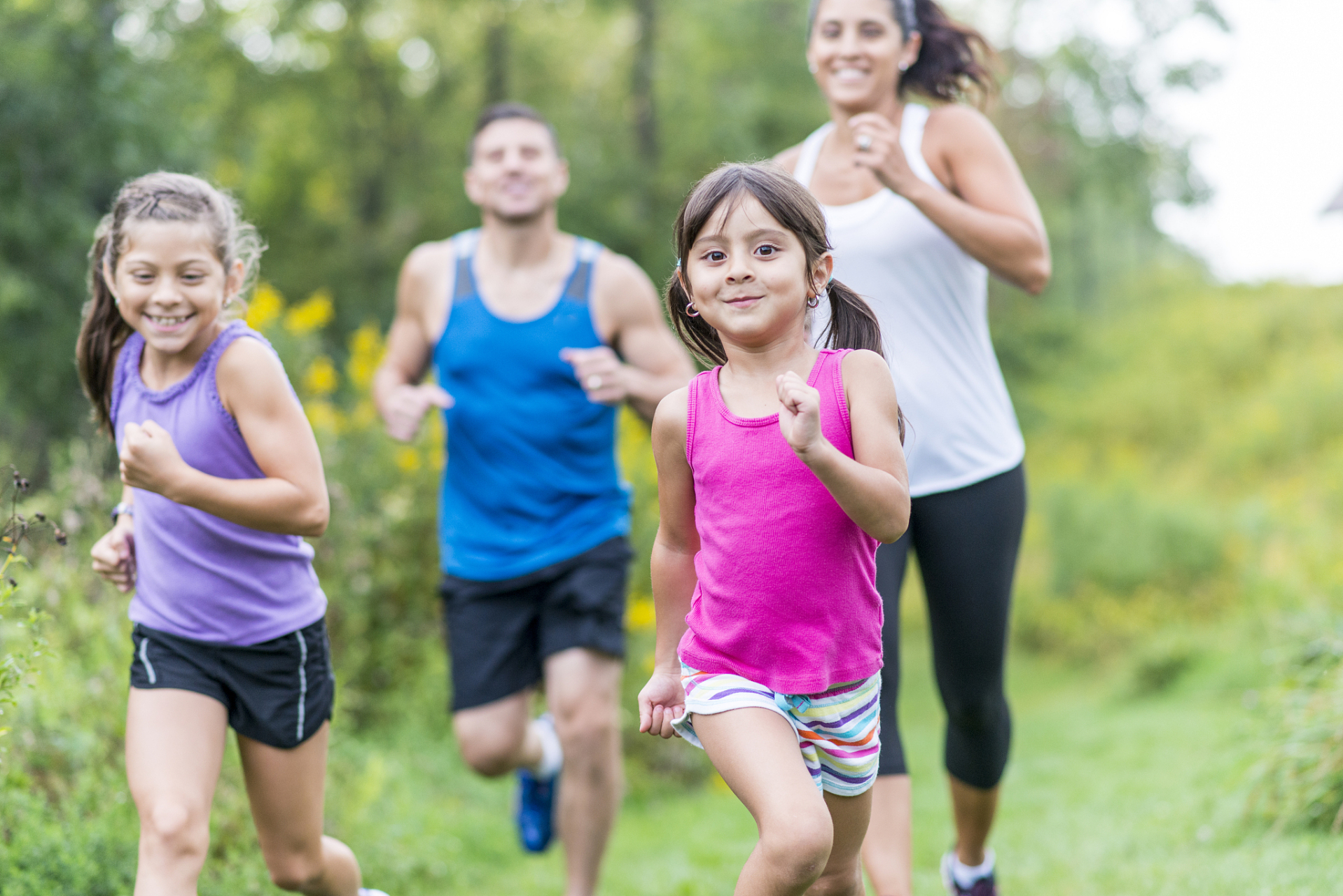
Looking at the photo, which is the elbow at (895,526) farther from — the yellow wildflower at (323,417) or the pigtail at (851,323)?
the yellow wildflower at (323,417)

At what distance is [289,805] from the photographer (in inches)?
117

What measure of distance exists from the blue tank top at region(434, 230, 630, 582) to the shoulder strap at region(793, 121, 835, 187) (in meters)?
0.99

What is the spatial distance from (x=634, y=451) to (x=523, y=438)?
342cm

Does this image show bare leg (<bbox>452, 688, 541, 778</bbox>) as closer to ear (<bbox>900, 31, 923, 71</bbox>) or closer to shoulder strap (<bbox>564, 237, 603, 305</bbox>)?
shoulder strap (<bbox>564, 237, 603, 305</bbox>)

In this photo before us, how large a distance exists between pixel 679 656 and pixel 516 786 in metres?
2.64

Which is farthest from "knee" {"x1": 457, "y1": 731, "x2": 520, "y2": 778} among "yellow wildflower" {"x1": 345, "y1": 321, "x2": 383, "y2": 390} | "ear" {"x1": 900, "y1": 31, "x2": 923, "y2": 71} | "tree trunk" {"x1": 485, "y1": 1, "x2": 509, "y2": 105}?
"tree trunk" {"x1": 485, "y1": 1, "x2": 509, "y2": 105}

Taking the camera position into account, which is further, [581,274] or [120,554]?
[581,274]

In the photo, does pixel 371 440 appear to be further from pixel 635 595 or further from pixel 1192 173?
pixel 1192 173

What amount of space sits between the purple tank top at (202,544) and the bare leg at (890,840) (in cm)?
151

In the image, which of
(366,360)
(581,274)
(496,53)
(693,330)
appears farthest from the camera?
(496,53)

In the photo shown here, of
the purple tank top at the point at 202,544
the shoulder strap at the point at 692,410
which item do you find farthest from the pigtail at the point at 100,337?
the shoulder strap at the point at 692,410

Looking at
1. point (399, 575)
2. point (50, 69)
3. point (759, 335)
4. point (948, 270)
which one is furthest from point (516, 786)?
point (50, 69)

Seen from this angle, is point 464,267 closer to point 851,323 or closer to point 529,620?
point 529,620

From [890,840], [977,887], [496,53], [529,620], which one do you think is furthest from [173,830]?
[496,53]
